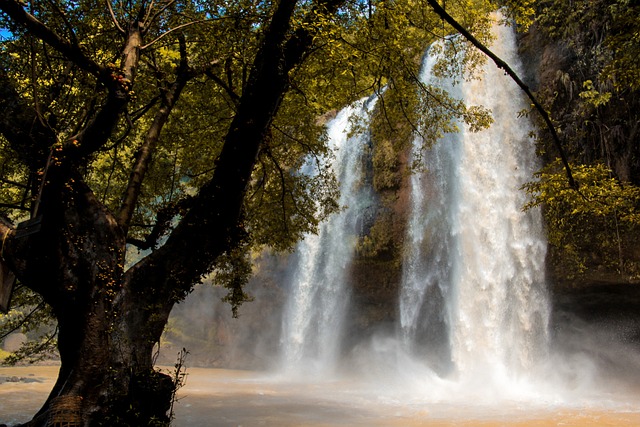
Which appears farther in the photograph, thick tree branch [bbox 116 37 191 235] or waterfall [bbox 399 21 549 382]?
waterfall [bbox 399 21 549 382]

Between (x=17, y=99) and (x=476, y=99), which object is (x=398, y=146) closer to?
(x=17, y=99)

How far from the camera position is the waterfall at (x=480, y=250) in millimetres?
15992

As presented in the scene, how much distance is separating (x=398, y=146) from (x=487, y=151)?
7.99 metres

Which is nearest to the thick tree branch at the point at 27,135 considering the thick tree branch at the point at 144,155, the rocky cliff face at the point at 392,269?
the thick tree branch at the point at 144,155

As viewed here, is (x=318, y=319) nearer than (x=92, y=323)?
No

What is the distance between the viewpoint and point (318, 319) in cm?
2208

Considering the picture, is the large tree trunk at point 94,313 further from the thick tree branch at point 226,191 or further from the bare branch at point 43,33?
the bare branch at point 43,33

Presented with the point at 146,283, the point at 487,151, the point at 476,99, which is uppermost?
the point at 476,99

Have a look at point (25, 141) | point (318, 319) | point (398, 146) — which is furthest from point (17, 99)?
point (318, 319)

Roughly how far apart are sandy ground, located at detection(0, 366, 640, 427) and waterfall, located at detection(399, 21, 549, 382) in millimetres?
3483

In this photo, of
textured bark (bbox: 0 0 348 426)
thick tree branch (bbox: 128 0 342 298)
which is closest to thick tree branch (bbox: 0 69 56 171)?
textured bark (bbox: 0 0 348 426)

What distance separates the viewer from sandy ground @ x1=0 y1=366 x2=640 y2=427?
1025cm

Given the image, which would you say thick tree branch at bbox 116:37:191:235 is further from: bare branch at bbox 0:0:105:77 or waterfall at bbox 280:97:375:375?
waterfall at bbox 280:97:375:375

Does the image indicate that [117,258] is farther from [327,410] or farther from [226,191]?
[327,410]
